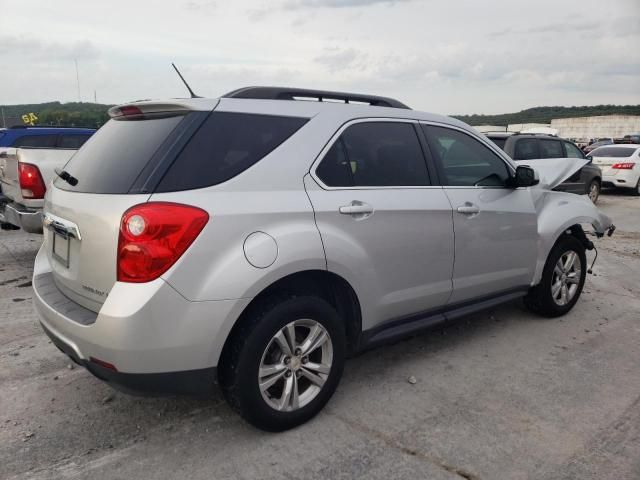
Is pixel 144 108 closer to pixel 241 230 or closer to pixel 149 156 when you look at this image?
pixel 149 156

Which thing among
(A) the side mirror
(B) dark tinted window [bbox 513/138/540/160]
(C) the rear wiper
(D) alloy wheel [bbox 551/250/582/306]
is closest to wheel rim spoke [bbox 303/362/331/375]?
(C) the rear wiper

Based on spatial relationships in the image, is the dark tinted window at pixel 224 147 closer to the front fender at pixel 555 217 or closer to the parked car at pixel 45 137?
the front fender at pixel 555 217

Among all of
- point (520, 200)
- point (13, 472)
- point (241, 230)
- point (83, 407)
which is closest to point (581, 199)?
point (520, 200)

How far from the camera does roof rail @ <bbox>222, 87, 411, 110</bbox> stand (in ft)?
9.67

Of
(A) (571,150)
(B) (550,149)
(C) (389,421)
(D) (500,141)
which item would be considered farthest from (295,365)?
(A) (571,150)

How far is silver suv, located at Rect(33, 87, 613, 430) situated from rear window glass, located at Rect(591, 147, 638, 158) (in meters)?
14.7

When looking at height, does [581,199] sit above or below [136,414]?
above

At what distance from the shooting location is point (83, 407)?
3.06 metres

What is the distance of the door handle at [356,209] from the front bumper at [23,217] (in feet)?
13.9

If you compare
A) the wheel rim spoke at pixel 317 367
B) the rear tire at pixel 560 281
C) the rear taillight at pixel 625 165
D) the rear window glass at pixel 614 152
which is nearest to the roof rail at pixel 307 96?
the wheel rim spoke at pixel 317 367

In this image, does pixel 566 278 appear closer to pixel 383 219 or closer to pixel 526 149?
pixel 383 219

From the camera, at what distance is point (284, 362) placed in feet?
8.94

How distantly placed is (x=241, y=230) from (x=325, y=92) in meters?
1.29

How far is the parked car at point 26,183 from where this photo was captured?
5.81 m
